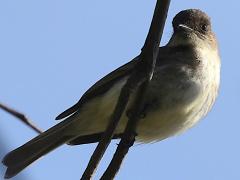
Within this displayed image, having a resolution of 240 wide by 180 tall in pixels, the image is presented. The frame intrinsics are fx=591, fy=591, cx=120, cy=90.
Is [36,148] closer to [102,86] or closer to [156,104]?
[102,86]

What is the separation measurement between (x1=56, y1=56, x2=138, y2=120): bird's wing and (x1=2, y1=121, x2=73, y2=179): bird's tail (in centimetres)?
14

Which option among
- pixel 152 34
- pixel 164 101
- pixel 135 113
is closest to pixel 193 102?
pixel 164 101

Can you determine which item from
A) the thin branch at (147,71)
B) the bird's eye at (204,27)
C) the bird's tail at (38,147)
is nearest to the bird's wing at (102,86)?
the bird's tail at (38,147)

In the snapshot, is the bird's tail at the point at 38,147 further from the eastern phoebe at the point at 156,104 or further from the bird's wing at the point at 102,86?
the bird's wing at the point at 102,86

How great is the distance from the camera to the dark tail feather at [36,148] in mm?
4820

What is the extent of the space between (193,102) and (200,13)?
1.68m

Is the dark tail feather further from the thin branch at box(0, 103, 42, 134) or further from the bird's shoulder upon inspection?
the thin branch at box(0, 103, 42, 134)

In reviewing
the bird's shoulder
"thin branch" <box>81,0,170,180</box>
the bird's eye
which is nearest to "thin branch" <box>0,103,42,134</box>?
"thin branch" <box>81,0,170,180</box>

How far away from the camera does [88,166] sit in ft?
9.57

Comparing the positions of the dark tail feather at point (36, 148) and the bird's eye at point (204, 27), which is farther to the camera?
the bird's eye at point (204, 27)

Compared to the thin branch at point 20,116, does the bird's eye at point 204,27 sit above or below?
above

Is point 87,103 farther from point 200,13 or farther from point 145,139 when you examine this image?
point 200,13

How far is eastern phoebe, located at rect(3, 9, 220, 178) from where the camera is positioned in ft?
15.6

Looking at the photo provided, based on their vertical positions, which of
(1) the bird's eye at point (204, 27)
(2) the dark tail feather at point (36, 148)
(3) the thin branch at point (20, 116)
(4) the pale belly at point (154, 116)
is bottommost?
(2) the dark tail feather at point (36, 148)
